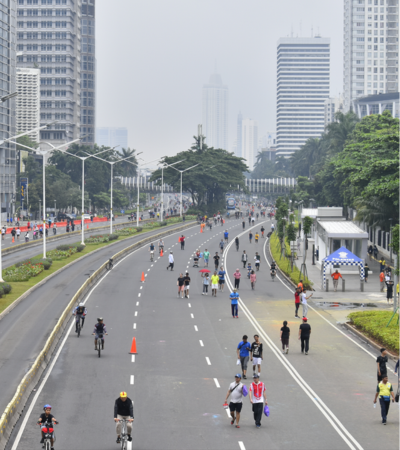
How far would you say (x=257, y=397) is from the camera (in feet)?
60.8

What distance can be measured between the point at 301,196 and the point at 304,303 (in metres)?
93.9

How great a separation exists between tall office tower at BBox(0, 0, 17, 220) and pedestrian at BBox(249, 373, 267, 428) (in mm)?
122555

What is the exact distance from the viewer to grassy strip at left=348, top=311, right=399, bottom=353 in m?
28.9

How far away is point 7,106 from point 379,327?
12374cm

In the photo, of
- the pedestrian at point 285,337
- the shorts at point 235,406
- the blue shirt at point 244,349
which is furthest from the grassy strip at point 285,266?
the shorts at point 235,406

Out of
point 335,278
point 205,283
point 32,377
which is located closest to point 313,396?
point 32,377

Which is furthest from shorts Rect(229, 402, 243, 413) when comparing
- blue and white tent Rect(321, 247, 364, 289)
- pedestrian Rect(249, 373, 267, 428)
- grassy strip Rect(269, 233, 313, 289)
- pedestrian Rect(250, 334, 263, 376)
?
blue and white tent Rect(321, 247, 364, 289)

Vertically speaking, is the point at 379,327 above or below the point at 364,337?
above

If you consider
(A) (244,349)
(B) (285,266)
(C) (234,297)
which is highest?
(C) (234,297)

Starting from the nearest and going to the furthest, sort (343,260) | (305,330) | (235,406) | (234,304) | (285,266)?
(235,406) < (305,330) < (234,304) < (343,260) < (285,266)

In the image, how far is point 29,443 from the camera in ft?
57.4

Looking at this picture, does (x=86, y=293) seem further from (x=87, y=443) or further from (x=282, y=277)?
(x=87, y=443)

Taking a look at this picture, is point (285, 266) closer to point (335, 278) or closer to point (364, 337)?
point (335, 278)

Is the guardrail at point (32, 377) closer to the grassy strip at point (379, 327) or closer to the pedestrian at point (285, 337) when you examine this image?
the pedestrian at point (285, 337)
